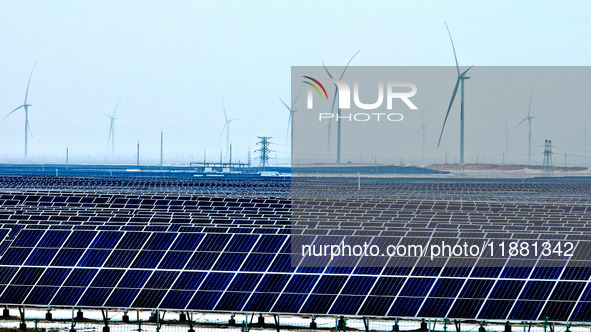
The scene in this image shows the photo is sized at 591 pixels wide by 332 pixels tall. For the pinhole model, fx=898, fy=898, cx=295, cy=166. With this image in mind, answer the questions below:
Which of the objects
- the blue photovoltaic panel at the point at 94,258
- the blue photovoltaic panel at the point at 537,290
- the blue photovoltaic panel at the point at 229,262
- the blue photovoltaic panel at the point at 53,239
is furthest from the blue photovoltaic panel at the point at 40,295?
the blue photovoltaic panel at the point at 537,290

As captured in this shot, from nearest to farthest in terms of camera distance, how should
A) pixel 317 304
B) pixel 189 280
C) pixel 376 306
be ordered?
pixel 376 306 → pixel 317 304 → pixel 189 280

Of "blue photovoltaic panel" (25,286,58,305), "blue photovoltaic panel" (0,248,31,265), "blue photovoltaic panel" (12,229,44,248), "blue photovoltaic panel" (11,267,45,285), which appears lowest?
"blue photovoltaic panel" (25,286,58,305)

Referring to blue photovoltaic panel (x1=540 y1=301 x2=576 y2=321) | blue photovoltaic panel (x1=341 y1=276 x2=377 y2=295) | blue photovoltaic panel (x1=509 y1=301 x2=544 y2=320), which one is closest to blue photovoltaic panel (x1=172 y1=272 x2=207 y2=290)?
blue photovoltaic panel (x1=341 y1=276 x2=377 y2=295)

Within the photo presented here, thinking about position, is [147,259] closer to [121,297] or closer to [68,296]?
[121,297]

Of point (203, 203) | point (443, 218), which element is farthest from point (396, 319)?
point (203, 203)

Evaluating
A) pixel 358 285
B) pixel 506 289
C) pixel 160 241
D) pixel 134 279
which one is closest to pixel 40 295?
pixel 134 279

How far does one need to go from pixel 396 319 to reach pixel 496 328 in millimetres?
5497

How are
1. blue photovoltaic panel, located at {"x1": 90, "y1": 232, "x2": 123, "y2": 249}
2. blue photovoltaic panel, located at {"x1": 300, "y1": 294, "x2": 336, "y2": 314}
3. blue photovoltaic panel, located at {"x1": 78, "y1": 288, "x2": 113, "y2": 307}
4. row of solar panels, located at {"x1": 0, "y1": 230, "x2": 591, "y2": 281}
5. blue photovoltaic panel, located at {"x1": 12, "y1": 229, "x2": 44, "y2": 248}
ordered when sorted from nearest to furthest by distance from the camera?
blue photovoltaic panel, located at {"x1": 300, "y1": 294, "x2": 336, "y2": 314}, blue photovoltaic panel, located at {"x1": 78, "y1": 288, "x2": 113, "y2": 307}, row of solar panels, located at {"x1": 0, "y1": 230, "x2": 591, "y2": 281}, blue photovoltaic panel, located at {"x1": 90, "y1": 232, "x2": 123, "y2": 249}, blue photovoltaic panel, located at {"x1": 12, "y1": 229, "x2": 44, "y2": 248}

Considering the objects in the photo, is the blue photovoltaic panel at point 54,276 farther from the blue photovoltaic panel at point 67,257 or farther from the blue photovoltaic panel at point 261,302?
the blue photovoltaic panel at point 261,302

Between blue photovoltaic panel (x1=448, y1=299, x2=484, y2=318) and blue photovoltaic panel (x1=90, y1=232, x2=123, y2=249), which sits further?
blue photovoltaic panel (x1=90, y1=232, x2=123, y2=249)

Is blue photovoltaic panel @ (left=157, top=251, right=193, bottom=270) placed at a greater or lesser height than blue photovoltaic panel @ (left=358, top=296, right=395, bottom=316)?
greater

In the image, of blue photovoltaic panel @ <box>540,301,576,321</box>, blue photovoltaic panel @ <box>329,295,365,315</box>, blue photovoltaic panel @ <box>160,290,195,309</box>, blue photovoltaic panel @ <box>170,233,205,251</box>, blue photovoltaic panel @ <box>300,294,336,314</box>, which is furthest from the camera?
blue photovoltaic panel @ <box>170,233,205,251</box>

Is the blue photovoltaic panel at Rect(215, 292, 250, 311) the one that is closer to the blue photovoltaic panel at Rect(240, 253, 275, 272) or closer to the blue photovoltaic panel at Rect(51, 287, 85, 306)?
the blue photovoltaic panel at Rect(240, 253, 275, 272)

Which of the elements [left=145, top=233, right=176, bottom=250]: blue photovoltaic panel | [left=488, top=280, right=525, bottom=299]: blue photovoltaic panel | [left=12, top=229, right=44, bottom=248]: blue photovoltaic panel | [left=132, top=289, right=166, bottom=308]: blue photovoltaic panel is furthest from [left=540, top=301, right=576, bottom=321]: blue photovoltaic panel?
[left=12, top=229, right=44, bottom=248]: blue photovoltaic panel
